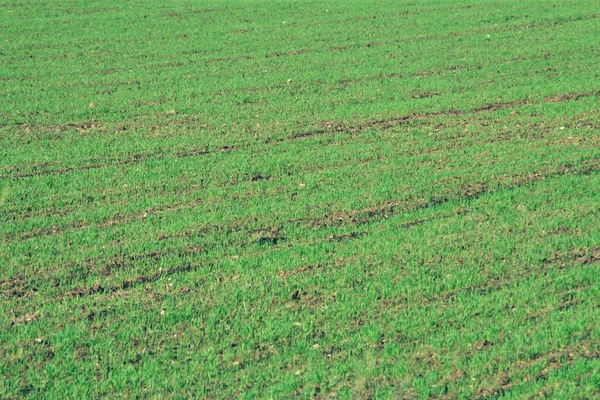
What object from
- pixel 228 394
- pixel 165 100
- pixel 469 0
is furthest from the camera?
pixel 469 0

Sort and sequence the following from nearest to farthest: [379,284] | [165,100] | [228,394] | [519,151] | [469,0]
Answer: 1. [228,394]
2. [379,284]
3. [519,151]
4. [165,100]
5. [469,0]

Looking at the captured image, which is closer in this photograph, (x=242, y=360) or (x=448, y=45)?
(x=242, y=360)

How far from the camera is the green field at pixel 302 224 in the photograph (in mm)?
7164

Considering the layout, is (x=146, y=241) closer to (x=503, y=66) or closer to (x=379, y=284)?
(x=379, y=284)

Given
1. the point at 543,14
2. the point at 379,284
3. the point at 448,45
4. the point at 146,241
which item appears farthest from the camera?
the point at 543,14

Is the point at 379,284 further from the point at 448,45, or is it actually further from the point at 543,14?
the point at 543,14

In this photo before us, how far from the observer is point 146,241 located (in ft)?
30.7

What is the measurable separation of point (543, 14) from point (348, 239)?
15317 mm

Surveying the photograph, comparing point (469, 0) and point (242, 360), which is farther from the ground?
point (469, 0)

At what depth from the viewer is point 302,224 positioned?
9797 mm

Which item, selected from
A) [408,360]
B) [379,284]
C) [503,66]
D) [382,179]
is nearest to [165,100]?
[382,179]

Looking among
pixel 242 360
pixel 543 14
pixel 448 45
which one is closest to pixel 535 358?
pixel 242 360

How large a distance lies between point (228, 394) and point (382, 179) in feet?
16.4

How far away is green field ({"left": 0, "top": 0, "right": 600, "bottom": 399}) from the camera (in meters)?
7.16
